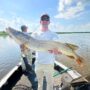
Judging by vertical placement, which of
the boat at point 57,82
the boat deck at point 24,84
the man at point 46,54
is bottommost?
the boat deck at point 24,84

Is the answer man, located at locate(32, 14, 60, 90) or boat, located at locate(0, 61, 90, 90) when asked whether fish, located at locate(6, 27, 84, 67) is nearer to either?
man, located at locate(32, 14, 60, 90)

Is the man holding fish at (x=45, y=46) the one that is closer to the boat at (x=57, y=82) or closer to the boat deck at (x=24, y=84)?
the boat at (x=57, y=82)

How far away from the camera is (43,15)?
465cm

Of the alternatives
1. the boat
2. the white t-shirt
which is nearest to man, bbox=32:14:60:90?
the white t-shirt

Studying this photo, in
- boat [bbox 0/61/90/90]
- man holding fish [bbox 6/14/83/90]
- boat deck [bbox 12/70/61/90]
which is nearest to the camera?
man holding fish [bbox 6/14/83/90]

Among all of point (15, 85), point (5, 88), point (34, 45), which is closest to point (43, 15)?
point (34, 45)

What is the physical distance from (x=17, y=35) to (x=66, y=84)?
94.3 inches

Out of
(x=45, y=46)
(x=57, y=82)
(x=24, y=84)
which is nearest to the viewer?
(x=45, y=46)

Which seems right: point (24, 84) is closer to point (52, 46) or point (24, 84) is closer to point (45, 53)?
point (45, 53)

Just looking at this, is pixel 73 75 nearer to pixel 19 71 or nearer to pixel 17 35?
pixel 19 71

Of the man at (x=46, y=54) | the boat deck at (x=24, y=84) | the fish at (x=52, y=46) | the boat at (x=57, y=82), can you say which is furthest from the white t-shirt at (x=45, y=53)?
the boat deck at (x=24, y=84)

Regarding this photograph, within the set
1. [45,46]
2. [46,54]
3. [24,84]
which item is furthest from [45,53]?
[24,84]

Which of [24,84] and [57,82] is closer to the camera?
[24,84]

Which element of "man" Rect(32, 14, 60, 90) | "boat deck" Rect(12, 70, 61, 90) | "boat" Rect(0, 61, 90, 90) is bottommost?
"boat deck" Rect(12, 70, 61, 90)
